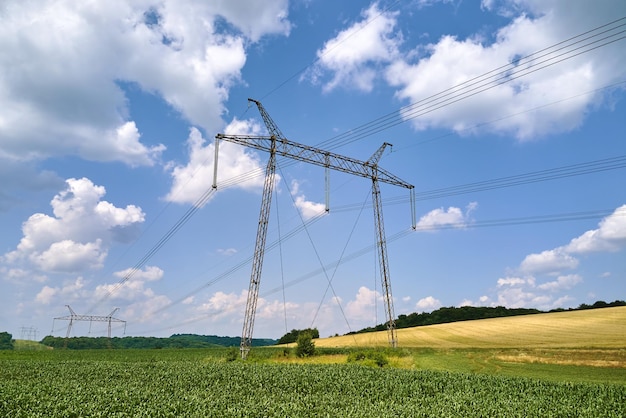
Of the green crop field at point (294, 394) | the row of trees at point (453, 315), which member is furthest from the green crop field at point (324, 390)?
the row of trees at point (453, 315)

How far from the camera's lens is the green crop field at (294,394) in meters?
19.2

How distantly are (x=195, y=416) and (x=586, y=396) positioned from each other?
21930 millimetres

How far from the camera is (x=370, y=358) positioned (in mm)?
43312

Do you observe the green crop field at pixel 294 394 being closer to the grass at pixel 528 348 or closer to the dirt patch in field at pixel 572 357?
the grass at pixel 528 348

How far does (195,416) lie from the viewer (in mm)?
17891

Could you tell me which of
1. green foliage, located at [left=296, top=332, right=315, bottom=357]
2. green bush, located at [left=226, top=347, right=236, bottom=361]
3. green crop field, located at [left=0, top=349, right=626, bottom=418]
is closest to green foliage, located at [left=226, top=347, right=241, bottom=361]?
green bush, located at [left=226, top=347, right=236, bottom=361]

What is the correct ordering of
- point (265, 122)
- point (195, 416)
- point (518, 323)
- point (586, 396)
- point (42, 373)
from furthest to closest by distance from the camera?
1. point (518, 323)
2. point (265, 122)
3. point (42, 373)
4. point (586, 396)
5. point (195, 416)

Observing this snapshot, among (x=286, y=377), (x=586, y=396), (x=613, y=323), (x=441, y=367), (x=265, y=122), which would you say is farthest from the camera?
(x=613, y=323)

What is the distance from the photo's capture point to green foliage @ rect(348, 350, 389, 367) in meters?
41.7

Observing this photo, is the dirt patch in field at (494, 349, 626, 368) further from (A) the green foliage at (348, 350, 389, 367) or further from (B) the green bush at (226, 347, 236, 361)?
(B) the green bush at (226, 347, 236, 361)

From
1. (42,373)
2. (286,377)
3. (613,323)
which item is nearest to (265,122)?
(286,377)

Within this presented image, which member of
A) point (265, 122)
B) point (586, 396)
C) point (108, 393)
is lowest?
point (586, 396)

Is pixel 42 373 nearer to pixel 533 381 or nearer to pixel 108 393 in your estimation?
pixel 108 393

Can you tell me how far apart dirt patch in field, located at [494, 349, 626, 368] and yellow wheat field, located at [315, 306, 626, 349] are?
7.24m
